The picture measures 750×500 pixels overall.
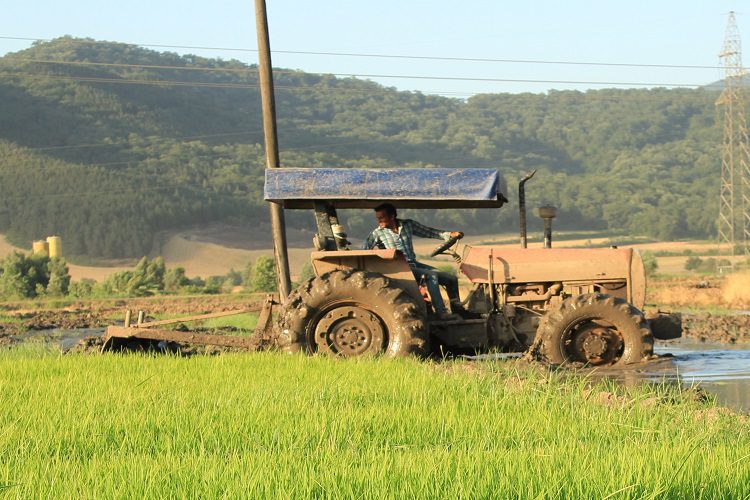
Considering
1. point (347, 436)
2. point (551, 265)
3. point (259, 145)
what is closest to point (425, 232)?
point (551, 265)

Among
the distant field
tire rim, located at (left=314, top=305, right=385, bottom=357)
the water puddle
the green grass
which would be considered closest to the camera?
the green grass

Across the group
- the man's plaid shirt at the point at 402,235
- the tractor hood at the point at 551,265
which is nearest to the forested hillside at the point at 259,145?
the tractor hood at the point at 551,265

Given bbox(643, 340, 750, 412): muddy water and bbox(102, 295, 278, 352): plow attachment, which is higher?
bbox(102, 295, 278, 352): plow attachment

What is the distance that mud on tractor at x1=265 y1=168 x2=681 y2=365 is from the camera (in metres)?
10.9

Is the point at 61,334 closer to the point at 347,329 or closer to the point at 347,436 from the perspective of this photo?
the point at 347,329

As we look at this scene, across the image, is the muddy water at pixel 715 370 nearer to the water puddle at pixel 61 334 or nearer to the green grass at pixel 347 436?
the green grass at pixel 347 436

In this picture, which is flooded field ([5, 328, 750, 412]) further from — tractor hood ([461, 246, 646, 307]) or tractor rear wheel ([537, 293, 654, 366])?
tractor hood ([461, 246, 646, 307])

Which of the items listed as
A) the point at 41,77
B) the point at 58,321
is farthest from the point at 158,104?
the point at 58,321

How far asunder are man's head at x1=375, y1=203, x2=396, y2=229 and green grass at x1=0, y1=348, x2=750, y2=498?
1.74 m

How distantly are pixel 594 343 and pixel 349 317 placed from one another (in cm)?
230

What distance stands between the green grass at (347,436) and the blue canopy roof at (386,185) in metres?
1.62

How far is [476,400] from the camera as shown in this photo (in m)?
7.75

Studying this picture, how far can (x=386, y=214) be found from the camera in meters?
11.2

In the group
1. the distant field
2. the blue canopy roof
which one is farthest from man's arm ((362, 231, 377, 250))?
the distant field
